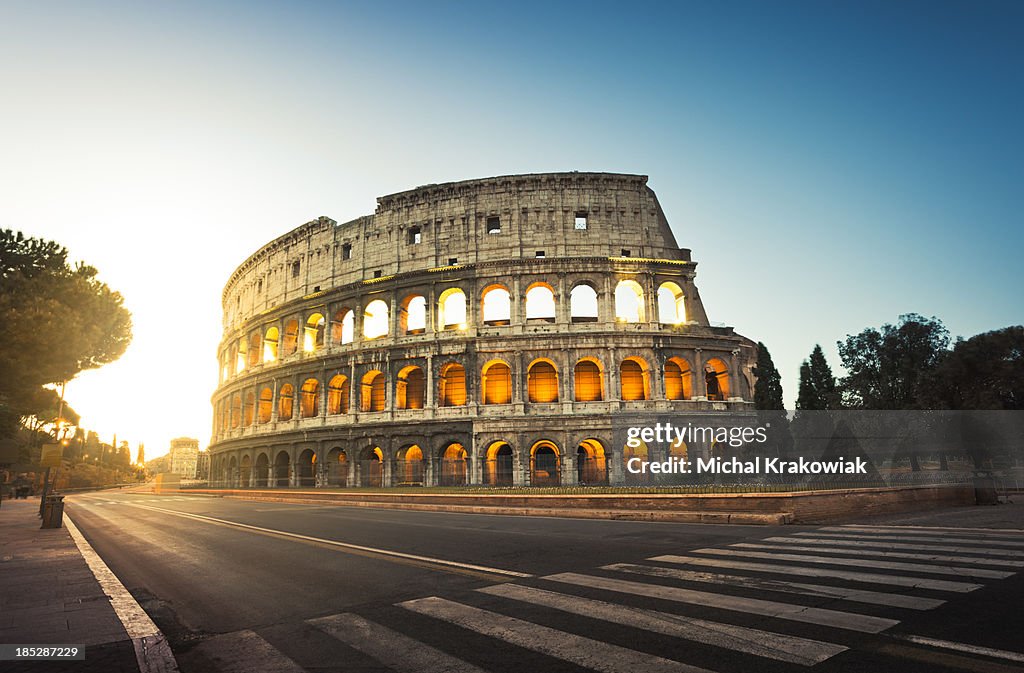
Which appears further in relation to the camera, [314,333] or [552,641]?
[314,333]

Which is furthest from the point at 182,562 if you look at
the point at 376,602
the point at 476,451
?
the point at 476,451

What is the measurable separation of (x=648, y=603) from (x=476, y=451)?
2634 cm

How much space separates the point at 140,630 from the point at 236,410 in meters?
43.6

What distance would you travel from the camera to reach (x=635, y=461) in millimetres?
30047

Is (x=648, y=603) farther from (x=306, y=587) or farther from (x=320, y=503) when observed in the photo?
(x=320, y=503)

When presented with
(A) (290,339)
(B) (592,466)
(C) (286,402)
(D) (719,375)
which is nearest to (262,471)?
(C) (286,402)

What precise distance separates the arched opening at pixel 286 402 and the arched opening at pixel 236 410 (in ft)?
16.7

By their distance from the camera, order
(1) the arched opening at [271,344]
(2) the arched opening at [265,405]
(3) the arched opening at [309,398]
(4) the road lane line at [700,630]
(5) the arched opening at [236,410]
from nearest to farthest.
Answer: (4) the road lane line at [700,630], (3) the arched opening at [309,398], (2) the arched opening at [265,405], (1) the arched opening at [271,344], (5) the arched opening at [236,410]

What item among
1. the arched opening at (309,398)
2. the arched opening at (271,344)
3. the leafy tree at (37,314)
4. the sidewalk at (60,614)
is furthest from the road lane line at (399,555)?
the arched opening at (271,344)

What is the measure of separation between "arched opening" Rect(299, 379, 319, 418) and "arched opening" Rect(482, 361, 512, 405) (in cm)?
1237

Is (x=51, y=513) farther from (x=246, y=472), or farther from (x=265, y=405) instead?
(x=246, y=472)

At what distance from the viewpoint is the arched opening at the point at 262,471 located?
39344 millimetres

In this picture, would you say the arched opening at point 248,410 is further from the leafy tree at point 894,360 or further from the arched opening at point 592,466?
the leafy tree at point 894,360

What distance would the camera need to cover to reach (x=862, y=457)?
2230 centimetres
